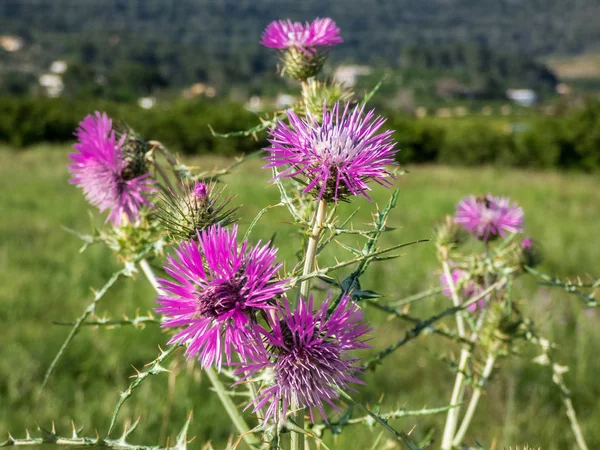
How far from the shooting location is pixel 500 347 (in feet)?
4.83

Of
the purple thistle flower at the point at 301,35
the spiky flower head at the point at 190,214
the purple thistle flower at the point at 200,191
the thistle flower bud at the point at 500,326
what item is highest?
the purple thistle flower at the point at 301,35

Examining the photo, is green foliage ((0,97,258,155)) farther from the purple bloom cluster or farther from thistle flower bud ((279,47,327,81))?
the purple bloom cluster

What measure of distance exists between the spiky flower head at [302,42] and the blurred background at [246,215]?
0.09m

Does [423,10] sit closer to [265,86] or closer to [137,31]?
[137,31]

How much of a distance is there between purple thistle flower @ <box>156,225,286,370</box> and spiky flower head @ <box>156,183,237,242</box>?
5.4 inches

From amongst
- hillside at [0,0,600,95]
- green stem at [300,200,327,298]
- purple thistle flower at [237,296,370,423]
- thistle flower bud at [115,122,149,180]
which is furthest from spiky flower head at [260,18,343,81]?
hillside at [0,0,600,95]

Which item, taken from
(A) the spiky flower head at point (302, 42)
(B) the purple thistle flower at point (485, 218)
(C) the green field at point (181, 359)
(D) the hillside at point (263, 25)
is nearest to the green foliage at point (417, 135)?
(C) the green field at point (181, 359)

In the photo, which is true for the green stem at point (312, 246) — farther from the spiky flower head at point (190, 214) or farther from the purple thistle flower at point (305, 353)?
the spiky flower head at point (190, 214)

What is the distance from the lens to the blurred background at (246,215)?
388 cm

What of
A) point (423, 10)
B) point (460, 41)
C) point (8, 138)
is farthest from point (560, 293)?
point (423, 10)

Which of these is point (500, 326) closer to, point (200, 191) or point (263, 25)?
point (200, 191)

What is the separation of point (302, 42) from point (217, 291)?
859 mm

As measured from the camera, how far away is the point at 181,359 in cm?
316

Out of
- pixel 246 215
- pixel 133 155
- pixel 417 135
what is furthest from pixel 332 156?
pixel 417 135
